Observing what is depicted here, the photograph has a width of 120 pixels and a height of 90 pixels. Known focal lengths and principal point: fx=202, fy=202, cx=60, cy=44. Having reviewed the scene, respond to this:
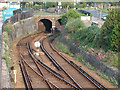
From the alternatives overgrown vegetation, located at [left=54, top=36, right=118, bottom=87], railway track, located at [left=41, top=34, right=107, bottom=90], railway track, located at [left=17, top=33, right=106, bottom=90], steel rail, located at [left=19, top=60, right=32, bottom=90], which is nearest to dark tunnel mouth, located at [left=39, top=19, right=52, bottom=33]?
overgrown vegetation, located at [left=54, top=36, right=118, bottom=87]

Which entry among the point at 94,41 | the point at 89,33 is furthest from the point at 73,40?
the point at 94,41

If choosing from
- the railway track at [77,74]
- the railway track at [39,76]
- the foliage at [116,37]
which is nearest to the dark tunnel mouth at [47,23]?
the railway track at [77,74]

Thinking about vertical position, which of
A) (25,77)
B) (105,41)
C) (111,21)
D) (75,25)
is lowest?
(25,77)

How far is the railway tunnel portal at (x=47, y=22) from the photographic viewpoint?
43381mm

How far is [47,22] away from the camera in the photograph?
46.6 metres

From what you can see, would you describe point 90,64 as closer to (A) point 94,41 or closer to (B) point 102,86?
(A) point 94,41

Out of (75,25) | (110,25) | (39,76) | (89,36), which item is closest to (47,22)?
(75,25)

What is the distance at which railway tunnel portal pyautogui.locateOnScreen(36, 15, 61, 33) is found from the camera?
43381mm

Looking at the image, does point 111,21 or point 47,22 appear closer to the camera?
point 111,21

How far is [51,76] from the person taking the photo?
650 inches

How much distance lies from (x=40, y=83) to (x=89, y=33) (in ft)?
31.1

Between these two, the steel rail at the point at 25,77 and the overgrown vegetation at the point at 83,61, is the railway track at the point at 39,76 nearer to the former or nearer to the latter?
the steel rail at the point at 25,77

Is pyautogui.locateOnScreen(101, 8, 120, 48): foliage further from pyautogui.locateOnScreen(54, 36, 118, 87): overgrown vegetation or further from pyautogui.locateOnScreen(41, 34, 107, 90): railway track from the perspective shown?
pyautogui.locateOnScreen(41, 34, 107, 90): railway track

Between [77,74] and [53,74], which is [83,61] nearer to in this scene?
[77,74]
